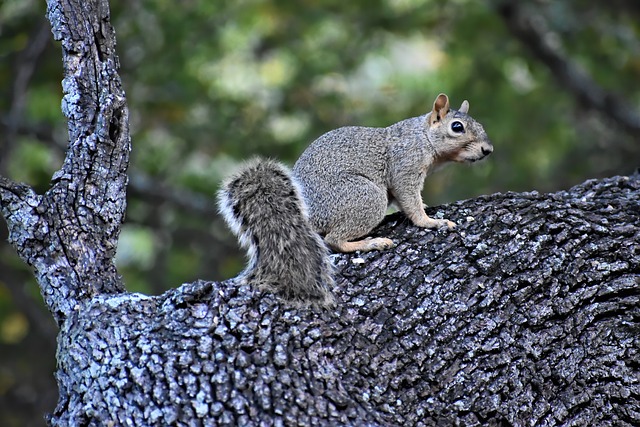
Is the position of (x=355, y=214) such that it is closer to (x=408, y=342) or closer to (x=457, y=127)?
(x=457, y=127)

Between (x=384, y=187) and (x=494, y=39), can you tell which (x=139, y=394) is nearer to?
(x=384, y=187)

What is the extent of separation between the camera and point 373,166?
3766mm

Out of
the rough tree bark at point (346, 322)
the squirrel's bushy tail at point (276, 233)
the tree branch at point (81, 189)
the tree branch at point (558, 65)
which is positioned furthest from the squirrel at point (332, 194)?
the tree branch at point (558, 65)

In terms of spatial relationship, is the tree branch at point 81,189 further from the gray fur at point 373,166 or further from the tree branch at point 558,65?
the tree branch at point 558,65

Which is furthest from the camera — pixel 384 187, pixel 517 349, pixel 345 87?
pixel 345 87

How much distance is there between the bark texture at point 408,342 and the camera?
7.57 ft

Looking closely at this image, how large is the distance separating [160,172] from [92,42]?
15.6ft

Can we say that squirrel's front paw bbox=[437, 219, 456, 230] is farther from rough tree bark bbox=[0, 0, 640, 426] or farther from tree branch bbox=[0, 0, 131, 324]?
tree branch bbox=[0, 0, 131, 324]

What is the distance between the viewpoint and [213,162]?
26.8ft

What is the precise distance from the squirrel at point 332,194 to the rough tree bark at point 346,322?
0.13m

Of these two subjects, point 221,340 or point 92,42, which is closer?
point 221,340

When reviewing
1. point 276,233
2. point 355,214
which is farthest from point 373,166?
point 276,233

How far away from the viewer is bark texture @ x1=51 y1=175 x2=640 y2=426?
231 cm

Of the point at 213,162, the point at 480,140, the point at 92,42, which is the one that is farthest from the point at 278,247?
the point at 213,162
